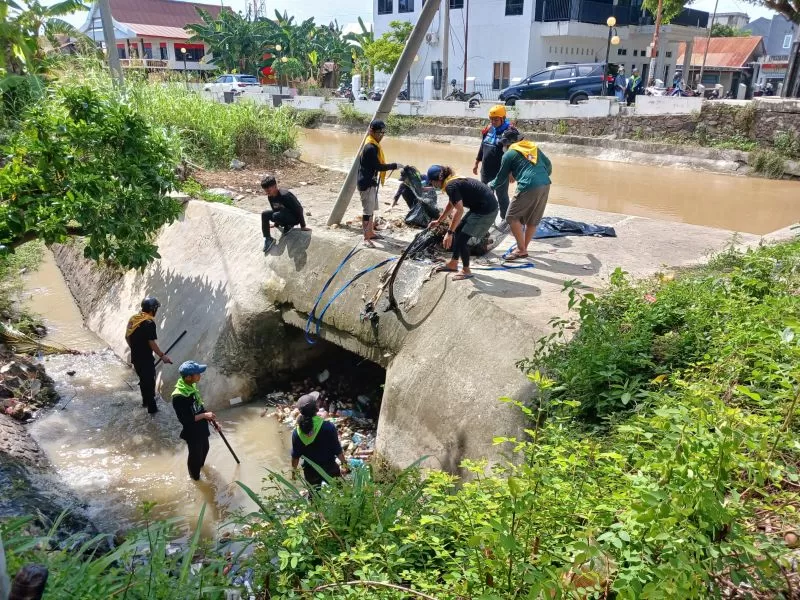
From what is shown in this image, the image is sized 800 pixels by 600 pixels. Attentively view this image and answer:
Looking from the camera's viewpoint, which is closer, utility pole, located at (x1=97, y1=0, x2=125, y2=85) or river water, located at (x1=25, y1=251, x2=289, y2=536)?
river water, located at (x1=25, y1=251, x2=289, y2=536)

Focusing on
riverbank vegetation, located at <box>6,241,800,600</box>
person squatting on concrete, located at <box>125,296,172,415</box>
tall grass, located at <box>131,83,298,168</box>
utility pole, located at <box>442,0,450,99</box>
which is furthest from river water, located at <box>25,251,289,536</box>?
utility pole, located at <box>442,0,450,99</box>

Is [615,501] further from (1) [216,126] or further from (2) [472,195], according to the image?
(1) [216,126]

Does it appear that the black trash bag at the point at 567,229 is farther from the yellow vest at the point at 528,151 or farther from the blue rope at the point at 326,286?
the blue rope at the point at 326,286

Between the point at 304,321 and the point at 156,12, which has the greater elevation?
the point at 156,12

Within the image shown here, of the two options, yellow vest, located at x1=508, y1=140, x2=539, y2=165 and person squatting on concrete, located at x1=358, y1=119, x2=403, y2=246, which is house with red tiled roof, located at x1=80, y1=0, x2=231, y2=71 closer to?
person squatting on concrete, located at x1=358, y1=119, x2=403, y2=246

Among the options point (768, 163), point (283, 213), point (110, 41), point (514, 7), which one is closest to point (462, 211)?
point (283, 213)

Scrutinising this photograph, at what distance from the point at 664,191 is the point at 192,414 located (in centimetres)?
1285

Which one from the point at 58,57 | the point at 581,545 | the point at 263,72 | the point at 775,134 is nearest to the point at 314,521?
the point at 581,545

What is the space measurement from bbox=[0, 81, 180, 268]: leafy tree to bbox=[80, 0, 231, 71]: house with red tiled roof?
40936 mm

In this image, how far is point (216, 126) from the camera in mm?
12820

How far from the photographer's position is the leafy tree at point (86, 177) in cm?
651

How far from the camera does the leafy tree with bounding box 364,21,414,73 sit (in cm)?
3109

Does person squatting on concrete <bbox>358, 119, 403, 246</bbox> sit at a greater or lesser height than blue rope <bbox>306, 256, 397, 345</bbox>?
greater

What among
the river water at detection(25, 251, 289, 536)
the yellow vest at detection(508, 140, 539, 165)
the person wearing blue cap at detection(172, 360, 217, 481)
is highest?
the yellow vest at detection(508, 140, 539, 165)
